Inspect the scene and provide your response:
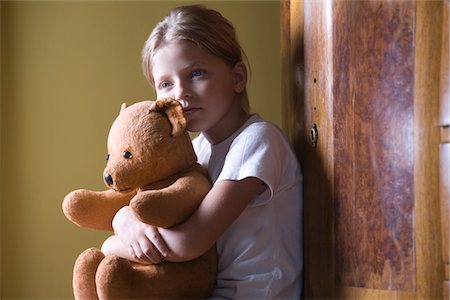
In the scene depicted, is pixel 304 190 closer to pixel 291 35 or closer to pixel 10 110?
pixel 291 35

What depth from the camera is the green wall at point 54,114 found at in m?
1.92

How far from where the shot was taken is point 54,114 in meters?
1.94

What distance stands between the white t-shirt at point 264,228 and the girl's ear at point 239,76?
0.39ft

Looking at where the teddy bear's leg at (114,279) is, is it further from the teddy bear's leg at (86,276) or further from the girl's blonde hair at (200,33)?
the girl's blonde hair at (200,33)

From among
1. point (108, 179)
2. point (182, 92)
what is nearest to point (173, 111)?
point (182, 92)

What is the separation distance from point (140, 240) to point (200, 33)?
0.40m

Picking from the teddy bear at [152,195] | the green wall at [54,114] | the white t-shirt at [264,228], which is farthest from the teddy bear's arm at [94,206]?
the green wall at [54,114]

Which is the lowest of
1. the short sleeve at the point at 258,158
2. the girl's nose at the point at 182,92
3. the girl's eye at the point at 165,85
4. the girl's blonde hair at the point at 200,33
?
the short sleeve at the point at 258,158

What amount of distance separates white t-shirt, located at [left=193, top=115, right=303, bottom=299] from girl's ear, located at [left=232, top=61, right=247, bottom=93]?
118 millimetres

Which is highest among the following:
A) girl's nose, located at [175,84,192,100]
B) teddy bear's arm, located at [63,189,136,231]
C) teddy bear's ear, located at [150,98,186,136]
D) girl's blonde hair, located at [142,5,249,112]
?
girl's blonde hair, located at [142,5,249,112]

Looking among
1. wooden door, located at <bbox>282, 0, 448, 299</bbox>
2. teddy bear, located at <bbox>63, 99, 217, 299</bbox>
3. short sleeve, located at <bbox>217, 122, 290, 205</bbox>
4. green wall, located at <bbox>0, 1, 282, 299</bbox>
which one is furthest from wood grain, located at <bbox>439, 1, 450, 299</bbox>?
green wall, located at <bbox>0, 1, 282, 299</bbox>

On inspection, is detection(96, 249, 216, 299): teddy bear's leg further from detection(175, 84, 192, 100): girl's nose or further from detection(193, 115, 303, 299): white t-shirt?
detection(175, 84, 192, 100): girl's nose

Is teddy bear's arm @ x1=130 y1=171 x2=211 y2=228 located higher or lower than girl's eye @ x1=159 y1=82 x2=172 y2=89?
lower

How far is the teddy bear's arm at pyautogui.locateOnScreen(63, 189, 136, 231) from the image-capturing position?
1.15 meters
